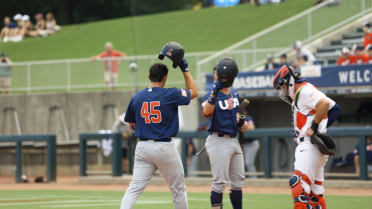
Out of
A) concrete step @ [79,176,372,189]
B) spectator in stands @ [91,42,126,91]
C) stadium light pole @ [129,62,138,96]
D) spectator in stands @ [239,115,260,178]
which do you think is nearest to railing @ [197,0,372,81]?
stadium light pole @ [129,62,138,96]

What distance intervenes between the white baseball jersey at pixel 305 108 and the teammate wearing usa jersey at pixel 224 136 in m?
1.15

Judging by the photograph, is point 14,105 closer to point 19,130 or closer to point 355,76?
point 19,130

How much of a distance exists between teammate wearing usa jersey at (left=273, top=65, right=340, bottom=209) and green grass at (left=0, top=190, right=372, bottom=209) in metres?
3.26

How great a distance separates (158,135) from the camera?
9555mm

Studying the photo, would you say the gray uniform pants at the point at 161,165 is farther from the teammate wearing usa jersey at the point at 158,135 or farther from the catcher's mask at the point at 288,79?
the catcher's mask at the point at 288,79

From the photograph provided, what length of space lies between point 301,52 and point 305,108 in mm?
11728

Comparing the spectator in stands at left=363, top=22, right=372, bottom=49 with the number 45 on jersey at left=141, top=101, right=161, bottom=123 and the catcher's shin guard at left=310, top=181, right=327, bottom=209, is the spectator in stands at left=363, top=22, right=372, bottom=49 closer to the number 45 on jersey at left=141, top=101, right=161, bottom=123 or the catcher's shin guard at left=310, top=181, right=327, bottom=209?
the catcher's shin guard at left=310, top=181, right=327, bottom=209

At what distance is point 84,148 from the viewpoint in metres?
20.4

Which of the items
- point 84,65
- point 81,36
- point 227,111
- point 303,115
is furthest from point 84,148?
point 81,36

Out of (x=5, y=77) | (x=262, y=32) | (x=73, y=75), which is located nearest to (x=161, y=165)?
(x=262, y=32)

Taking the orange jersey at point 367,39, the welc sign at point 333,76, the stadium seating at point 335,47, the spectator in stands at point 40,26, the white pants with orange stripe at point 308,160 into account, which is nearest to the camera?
the white pants with orange stripe at point 308,160

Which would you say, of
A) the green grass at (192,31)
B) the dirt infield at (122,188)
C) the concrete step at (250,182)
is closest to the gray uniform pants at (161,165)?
the dirt infield at (122,188)

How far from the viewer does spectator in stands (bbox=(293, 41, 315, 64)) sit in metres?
20.8

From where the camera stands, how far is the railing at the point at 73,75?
2464 centimetres
